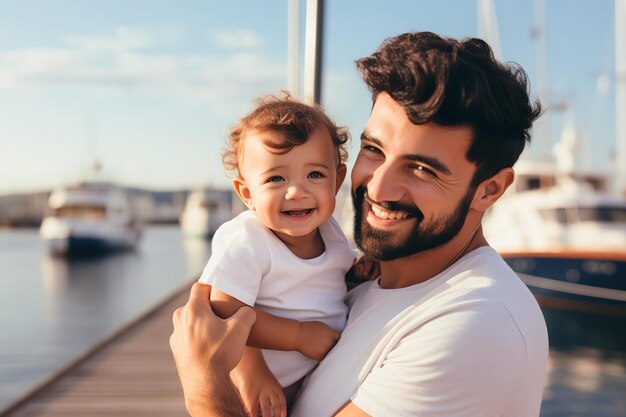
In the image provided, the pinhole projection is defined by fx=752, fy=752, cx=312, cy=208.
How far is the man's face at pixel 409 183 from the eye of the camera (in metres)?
1.65

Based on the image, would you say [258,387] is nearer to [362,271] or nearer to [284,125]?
[362,271]

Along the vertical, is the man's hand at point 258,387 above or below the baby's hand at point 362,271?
below

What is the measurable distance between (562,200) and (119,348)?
9.56m

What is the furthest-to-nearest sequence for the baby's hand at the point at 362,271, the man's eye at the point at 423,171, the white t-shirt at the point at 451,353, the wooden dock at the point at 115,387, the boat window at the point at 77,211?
the boat window at the point at 77,211
the wooden dock at the point at 115,387
the baby's hand at the point at 362,271
the man's eye at the point at 423,171
the white t-shirt at the point at 451,353

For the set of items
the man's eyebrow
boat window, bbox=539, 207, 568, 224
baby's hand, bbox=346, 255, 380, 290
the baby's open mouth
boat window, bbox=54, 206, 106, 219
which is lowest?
boat window, bbox=54, 206, 106, 219

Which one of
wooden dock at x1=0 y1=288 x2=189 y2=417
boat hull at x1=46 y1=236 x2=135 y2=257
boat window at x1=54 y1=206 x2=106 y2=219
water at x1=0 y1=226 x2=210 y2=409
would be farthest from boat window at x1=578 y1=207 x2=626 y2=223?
boat window at x1=54 y1=206 x2=106 y2=219

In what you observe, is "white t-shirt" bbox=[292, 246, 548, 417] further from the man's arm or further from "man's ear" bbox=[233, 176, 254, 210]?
"man's ear" bbox=[233, 176, 254, 210]

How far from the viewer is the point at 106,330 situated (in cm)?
1739

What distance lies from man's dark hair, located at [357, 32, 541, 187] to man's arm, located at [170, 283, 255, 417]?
Answer: 60cm

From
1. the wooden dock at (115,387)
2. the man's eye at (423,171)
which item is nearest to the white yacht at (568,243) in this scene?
the wooden dock at (115,387)

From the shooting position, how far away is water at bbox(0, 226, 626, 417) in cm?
1062

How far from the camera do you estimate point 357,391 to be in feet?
5.13

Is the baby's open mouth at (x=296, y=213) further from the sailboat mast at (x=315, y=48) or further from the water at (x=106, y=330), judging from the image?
the water at (x=106, y=330)

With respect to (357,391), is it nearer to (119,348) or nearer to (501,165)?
(501,165)
